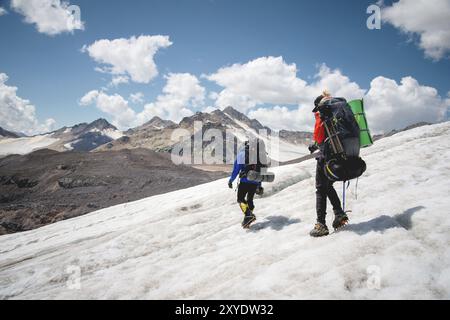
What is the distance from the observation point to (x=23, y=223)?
24016 millimetres

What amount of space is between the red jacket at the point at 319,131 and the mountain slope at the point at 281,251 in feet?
6.37

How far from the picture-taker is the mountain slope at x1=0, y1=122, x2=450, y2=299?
4.47 meters

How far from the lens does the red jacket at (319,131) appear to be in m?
5.93

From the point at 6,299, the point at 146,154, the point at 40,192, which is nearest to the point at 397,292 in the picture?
the point at 6,299

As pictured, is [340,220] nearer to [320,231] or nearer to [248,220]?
[320,231]

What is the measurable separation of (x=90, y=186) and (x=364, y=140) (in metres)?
37.4

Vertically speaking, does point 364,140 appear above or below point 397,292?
above

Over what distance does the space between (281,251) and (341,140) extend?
2.49 metres

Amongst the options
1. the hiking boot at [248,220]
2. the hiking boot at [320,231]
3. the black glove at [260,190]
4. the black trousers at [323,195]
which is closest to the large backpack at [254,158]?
the black glove at [260,190]

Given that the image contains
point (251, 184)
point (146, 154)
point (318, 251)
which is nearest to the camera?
point (318, 251)

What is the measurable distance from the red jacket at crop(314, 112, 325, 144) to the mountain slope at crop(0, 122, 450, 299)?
6.37 ft

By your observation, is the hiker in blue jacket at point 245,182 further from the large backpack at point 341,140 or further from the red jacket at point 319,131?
the large backpack at point 341,140

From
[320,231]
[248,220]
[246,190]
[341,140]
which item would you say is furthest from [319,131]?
[248,220]
